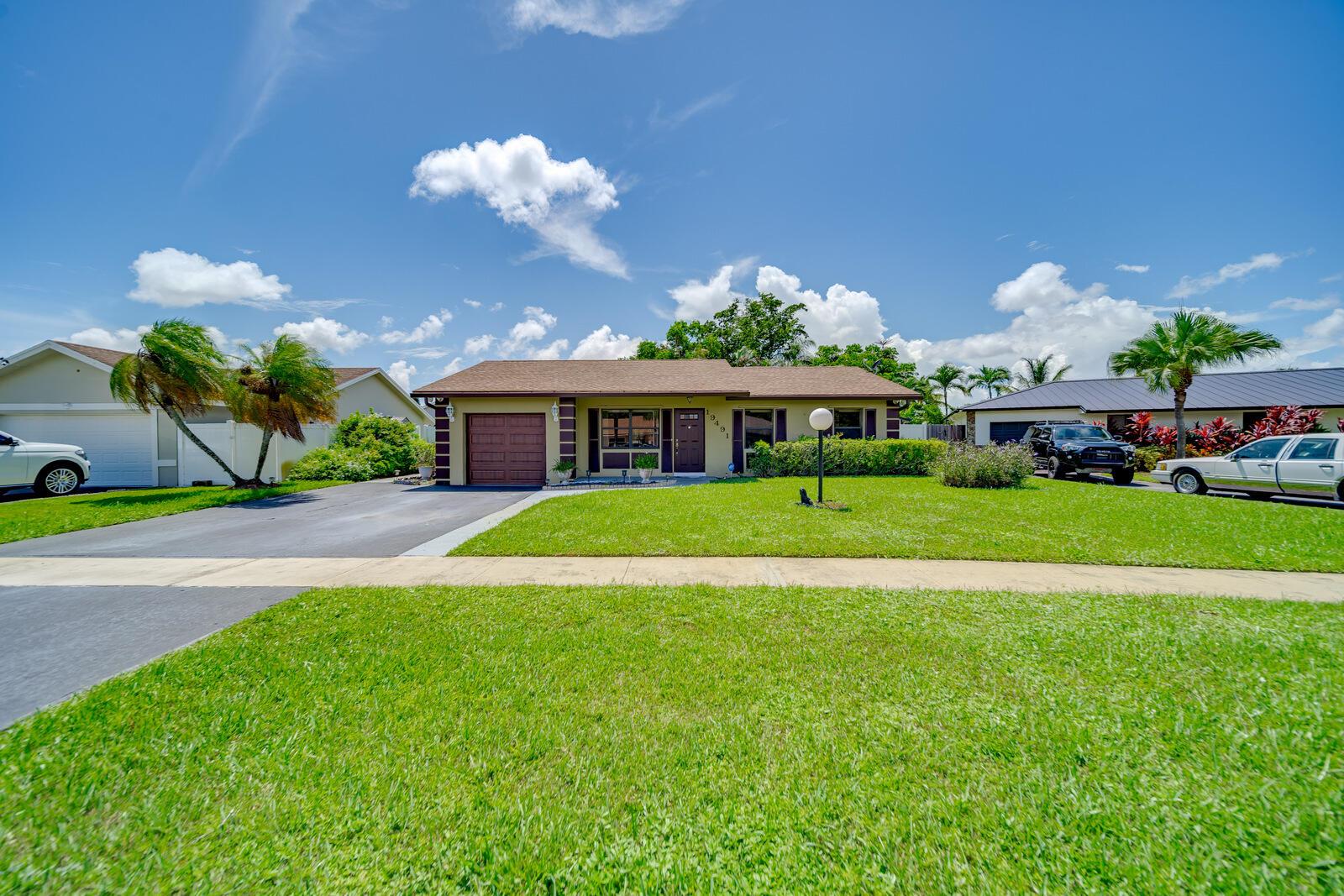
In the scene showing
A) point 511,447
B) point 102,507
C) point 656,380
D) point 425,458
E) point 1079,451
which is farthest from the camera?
point 425,458

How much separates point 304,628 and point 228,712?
53.1 inches

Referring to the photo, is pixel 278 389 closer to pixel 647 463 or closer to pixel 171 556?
pixel 171 556

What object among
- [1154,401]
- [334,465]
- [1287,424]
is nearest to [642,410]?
[334,465]

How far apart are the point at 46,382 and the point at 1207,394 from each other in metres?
47.1

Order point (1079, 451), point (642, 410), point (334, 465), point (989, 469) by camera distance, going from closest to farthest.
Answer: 1. point (989, 469)
2. point (1079, 451)
3. point (334, 465)
4. point (642, 410)

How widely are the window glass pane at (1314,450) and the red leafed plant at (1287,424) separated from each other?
319 inches

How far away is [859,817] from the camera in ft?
6.75

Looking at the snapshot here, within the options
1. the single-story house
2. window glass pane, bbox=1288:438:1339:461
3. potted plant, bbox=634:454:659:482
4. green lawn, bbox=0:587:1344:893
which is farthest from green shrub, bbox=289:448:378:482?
window glass pane, bbox=1288:438:1339:461

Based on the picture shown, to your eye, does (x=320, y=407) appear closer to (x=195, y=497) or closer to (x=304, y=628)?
(x=195, y=497)

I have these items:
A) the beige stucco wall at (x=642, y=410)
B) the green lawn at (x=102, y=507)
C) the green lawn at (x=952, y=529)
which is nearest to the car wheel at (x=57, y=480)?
the green lawn at (x=102, y=507)

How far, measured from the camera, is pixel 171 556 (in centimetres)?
669

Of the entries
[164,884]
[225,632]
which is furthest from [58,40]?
[164,884]

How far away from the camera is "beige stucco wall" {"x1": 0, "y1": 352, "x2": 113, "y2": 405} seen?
1612 cm

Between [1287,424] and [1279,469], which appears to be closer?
[1279,469]
